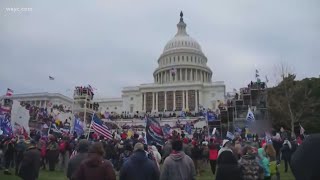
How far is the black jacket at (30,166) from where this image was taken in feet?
33.4

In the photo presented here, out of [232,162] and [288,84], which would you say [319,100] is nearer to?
[288,84]

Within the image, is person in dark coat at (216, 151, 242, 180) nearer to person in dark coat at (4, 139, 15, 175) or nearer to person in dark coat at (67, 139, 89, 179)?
person in dark coat at (67, 139, 89, 179)

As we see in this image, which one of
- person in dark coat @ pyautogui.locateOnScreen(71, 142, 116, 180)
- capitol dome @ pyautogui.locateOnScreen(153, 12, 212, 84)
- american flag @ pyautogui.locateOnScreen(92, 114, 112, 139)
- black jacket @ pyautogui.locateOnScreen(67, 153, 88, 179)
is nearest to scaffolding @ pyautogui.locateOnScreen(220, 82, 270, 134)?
american flag @ pyautogui.locateOnScreen(92, 114, 112, 139)

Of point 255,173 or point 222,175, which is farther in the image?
point 255,173

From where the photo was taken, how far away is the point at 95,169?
20.0ft

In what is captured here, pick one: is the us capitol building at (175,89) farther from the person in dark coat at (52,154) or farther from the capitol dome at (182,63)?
the person in dark coat at (52,154)

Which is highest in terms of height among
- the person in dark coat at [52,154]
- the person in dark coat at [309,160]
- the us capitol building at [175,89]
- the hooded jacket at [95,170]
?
the us capitol building at [175,89]

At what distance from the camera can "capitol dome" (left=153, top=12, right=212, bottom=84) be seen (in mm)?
109750

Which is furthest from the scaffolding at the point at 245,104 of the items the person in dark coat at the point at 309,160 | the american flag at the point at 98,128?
the person in dark coat at the point at 309,160

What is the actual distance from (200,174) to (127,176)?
10.9 m

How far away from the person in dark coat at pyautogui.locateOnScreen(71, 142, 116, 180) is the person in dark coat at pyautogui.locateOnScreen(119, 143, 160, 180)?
1056mm

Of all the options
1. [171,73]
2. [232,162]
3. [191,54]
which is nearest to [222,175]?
[232,162]

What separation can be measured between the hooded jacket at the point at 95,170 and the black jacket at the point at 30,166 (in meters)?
4.60

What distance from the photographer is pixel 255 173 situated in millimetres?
8562
